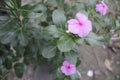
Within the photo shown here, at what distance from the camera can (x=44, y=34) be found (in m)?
1.45

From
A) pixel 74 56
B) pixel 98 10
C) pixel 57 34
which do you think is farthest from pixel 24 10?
pixel 98 10

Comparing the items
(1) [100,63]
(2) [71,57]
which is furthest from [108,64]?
(2) [71,57]

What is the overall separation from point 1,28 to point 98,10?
1.65ft

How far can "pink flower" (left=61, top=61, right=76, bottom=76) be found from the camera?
1.37m

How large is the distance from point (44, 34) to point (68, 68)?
0.72ft

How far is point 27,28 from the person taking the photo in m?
1.46

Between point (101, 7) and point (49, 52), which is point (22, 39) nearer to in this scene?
point (49, 52)

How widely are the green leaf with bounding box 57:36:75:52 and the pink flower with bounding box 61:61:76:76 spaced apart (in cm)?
22

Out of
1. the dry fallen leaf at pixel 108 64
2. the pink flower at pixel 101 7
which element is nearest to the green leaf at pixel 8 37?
the pink flower at pixel 101 7

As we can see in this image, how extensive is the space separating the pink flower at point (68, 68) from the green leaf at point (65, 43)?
0.22m

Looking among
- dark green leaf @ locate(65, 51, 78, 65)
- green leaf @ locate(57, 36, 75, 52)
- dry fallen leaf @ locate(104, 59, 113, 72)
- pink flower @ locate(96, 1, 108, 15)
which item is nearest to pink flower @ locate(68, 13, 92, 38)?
green leaf @ locate(57, 36, 75, 52)

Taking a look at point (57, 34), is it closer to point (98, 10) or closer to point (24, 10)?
point (24, 10)

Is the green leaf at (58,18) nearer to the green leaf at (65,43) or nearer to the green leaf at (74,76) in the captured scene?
the green leaf at (65,43)

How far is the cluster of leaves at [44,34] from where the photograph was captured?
1214mm
